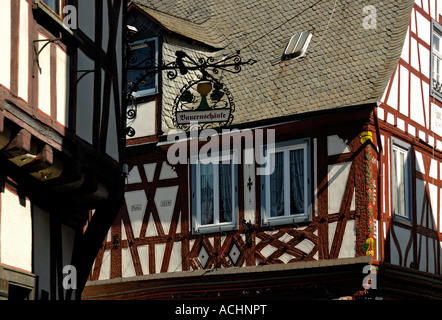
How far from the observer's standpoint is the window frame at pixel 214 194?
19781 mm

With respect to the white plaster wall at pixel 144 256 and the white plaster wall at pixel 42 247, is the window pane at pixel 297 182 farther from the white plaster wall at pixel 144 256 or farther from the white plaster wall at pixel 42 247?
the white plaster wall at pixel 42 247

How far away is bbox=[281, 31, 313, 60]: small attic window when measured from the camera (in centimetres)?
2047

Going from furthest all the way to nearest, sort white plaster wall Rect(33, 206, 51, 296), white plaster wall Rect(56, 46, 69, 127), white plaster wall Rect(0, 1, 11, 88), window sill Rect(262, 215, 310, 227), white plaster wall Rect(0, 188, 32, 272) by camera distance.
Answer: window sill Rect(262, 215, 310, 227) → white plaster wall Rect(33, 206, 51, 296) → white plaster wall Rect(56, 46, 69, 127) → white plaster wall Rect(0, 188, 32, 272) → white plaster wall Rect(0, 1, 11, 88)

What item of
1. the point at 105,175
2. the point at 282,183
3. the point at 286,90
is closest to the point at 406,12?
the point at 286,90

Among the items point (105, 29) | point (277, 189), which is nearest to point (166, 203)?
point (277, 189)

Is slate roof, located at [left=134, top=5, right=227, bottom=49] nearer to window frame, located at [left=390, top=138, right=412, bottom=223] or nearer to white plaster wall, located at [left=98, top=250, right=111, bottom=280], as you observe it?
window frame, located at [left=390, top=138, right=412, bottom=223]

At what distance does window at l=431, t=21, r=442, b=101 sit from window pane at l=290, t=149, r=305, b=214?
133 inches

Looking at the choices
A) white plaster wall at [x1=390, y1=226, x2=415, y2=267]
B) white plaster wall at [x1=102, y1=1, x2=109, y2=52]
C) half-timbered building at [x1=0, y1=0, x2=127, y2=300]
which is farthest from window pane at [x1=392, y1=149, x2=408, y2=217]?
white plaster wall at [x1=102, y1=1, x2=109, y2=52]

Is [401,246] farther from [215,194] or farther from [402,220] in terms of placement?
[215,194]

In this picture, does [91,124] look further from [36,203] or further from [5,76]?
[5,76]

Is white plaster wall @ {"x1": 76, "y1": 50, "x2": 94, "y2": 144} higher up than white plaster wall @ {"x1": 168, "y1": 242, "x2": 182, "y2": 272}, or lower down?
higher up

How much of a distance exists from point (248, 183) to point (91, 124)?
7553 mm

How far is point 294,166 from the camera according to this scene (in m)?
19.4

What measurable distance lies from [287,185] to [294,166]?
0.37 m
